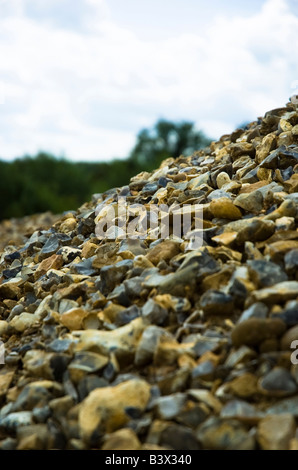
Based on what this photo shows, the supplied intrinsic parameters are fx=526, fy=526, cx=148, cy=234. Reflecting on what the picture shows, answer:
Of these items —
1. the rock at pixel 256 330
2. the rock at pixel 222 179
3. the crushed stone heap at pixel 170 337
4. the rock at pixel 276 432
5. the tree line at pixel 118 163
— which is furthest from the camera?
the tree line at pixel 118 163

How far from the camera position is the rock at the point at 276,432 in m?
1.51

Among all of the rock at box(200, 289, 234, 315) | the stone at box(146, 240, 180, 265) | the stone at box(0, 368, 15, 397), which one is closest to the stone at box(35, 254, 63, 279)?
the stone at box(146, 240, 180, 265)

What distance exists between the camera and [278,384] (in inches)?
63.4

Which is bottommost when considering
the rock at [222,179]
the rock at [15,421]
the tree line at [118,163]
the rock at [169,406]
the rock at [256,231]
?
the rock at [15,421]

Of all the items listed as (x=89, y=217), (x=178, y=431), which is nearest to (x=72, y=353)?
(x=178, y=431)

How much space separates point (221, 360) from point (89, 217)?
2032 mm

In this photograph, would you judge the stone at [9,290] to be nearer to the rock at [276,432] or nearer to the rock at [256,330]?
the rock at [256,330]

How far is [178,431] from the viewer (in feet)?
5.21

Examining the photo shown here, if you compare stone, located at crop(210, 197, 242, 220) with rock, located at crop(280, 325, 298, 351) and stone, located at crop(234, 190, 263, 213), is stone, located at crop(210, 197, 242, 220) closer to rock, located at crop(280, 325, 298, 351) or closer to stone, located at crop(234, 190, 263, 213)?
stone, located at crop(234, 190, 263, 213)

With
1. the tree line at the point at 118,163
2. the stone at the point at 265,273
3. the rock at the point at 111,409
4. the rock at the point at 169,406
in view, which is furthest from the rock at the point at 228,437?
the tree line at the point at 118,163

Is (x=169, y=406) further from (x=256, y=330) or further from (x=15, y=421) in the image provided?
(x=15, y=421)

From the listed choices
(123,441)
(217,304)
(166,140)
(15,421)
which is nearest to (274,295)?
(217,304)
